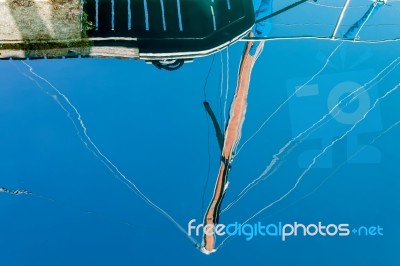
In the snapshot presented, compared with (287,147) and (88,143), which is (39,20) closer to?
(88,143)

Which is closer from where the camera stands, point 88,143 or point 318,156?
point 88,143

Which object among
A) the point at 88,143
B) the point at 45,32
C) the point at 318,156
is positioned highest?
the point at 45,32

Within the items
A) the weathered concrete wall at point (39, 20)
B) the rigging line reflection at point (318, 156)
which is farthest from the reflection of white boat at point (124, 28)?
the rigging line reflection at point (318, 156)

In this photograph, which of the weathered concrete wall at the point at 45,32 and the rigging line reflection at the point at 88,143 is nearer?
→ the weathered concrete wall at the point at 45,32

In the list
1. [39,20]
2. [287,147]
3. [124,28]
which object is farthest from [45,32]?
[287,147]

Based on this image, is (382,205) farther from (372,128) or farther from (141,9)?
(141,9)

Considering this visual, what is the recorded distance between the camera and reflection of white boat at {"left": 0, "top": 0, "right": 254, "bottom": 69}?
4.27 m

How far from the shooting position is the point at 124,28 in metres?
4.29

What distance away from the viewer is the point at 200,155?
4.66m

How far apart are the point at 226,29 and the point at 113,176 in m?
1.80

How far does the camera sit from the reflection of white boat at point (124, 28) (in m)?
4.27

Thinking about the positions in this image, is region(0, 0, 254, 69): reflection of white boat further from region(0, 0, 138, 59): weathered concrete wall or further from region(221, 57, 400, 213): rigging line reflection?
region(221, 57, 400, 213): rigging line reflection

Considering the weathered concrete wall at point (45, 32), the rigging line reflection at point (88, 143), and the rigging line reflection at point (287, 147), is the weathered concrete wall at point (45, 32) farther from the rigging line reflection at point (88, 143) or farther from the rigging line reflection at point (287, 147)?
the rigging line reflection at point (287, 147)

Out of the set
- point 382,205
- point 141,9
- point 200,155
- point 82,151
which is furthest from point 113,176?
point 382,205
